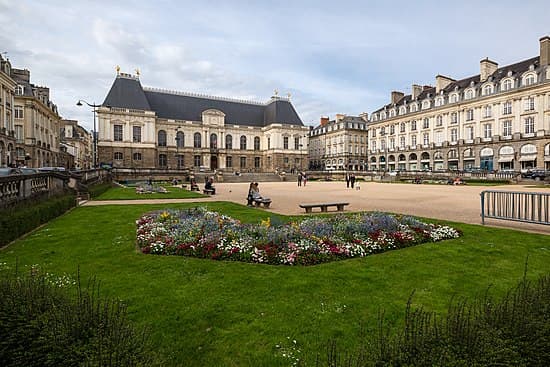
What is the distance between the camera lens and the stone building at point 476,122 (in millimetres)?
44969

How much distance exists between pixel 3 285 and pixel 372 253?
19.9ft

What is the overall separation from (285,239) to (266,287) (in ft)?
6.87

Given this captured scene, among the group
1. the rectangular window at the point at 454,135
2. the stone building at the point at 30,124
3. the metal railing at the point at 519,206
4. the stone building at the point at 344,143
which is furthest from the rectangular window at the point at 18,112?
the rectangular window at the point at 454,135

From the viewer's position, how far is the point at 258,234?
7379mm

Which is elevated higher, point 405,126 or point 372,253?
point 405,126


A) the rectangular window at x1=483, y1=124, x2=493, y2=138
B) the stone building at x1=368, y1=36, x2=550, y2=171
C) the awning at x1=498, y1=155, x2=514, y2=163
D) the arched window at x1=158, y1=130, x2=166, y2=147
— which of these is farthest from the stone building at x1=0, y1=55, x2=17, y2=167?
the rectangular window at x1=483, y1=124, x2=493, y2=138

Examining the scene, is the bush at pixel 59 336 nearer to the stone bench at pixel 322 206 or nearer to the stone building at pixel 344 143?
the stone bench at pixel 322 206

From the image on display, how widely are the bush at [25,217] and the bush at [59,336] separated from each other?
220 inches

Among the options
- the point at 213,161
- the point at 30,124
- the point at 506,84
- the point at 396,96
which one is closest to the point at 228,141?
the point at 213,161

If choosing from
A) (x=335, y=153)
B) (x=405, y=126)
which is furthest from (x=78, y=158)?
(x=405, y=126)

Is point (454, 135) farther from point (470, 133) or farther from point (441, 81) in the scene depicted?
point (441, 81)

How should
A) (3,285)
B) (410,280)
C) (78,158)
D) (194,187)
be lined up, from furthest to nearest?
(78,158) → (194,187) → (410,280) → (3,285)

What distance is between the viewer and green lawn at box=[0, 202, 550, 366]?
3.27 m

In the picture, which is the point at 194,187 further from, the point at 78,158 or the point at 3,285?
the point at 78,158
